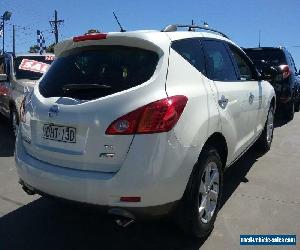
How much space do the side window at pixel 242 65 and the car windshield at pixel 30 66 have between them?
4.00 m

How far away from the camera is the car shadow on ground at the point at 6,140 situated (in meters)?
6.79

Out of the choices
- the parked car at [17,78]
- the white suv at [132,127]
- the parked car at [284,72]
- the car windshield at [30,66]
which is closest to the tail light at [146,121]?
the white suv at [132,127]

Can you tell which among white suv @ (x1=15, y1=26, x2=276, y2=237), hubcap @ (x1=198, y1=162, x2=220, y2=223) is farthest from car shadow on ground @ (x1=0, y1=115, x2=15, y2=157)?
hubcap @ (x1=198, y1=162, x2=220, y2=223)

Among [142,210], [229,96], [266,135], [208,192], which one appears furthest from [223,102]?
[266,135]

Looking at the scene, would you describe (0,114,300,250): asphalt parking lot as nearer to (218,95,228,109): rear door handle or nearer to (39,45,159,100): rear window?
(39,45,159,100): rear window

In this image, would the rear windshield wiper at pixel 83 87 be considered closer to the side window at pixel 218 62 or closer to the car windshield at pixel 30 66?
the side window at pixel 218 62

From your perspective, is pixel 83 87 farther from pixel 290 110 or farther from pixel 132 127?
pixel 290 110

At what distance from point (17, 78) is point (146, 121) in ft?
18.1

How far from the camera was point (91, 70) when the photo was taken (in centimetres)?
345

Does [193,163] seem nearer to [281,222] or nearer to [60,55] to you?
[281,222]

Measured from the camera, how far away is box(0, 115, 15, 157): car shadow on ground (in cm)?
679

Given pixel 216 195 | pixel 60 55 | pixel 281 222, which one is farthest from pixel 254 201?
pixel 60 55

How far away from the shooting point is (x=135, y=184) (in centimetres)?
292

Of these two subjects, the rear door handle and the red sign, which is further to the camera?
the red sign
